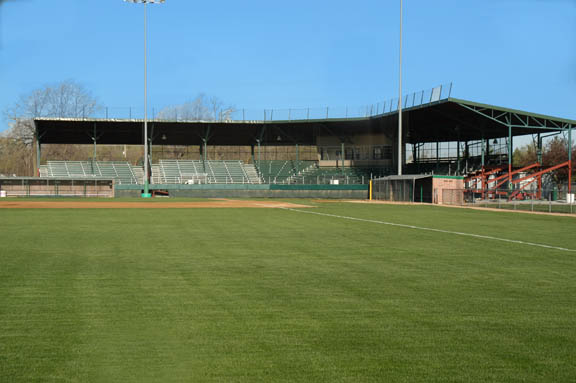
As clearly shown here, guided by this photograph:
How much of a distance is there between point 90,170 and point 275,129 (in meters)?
19.9

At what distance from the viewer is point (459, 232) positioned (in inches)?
631

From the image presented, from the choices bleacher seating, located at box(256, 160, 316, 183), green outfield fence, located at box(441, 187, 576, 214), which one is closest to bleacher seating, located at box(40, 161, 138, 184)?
bleacher seating, located at box(256, 160, 316, 183)

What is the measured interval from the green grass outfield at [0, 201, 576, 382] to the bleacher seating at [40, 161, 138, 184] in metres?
45.6

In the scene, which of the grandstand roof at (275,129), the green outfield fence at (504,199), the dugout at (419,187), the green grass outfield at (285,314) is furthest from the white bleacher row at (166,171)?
the green grass outfield at (285,314)

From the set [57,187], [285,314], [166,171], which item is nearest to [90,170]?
[57,187]

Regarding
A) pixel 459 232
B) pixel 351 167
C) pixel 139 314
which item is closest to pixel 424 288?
pixel 139 314

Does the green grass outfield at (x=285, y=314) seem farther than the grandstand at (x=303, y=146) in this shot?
No

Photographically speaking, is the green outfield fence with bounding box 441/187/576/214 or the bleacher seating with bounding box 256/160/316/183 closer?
the green outfield fence with bounding box 441/187/576/214

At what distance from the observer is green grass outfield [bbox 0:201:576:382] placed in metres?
4.43

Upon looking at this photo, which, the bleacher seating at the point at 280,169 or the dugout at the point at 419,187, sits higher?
the bleacher seating at the point at 280,169

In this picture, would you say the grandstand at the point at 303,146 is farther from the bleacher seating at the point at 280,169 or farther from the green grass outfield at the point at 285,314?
the green grass outfield at the point at 285,314

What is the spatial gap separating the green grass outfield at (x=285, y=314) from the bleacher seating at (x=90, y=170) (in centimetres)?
Answer: 4561

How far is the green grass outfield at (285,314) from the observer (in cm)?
443

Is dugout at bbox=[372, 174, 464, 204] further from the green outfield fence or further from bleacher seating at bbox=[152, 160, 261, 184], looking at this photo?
bleacher seating at bbox=[152, 160, 261, 184]
